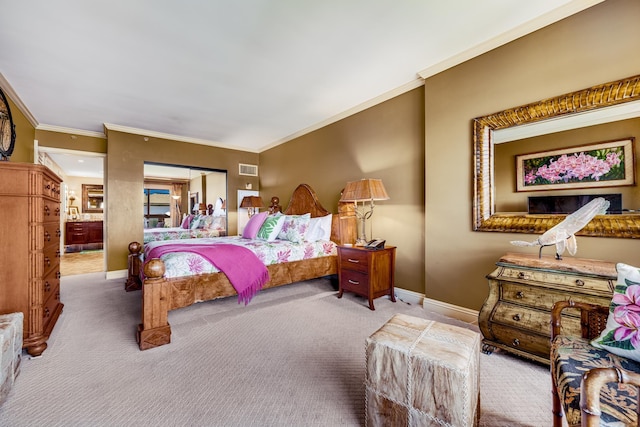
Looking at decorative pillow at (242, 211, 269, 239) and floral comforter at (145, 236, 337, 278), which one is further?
decorative pillow at (242, 211, 269, 239)

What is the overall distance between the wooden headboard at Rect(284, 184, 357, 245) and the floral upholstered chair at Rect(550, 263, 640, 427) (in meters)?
2.63

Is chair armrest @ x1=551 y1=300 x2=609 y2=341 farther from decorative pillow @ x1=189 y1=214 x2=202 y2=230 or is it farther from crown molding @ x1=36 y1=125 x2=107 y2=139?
crown molding @ x1=36 y1=125 x2=107 y2=139

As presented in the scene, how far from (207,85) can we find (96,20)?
1.16 metres

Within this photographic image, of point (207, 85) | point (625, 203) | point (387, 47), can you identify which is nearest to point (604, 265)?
point (625, 203)

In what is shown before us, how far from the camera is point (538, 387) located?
158 cm

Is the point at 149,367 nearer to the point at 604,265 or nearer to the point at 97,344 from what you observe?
the point at 97,344

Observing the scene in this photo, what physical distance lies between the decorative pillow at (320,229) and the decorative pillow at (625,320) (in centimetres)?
297

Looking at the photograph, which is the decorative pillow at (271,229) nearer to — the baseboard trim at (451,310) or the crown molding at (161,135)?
the baseboard trim at (451,310)

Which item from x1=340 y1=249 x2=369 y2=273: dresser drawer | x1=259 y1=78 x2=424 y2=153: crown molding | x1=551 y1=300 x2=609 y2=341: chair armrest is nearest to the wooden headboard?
x1=340 y1=249 x2=369 y2=273: dresser drawer

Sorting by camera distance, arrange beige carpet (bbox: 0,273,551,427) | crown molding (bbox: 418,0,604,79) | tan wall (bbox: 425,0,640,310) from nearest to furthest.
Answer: beige carpet (bbox: 0,273,551,427) → tan wall (bbox: 425,0,640,310) → crown molding (bbox: 418,0,604,79)

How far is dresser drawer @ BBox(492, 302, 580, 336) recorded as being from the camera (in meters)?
1.60

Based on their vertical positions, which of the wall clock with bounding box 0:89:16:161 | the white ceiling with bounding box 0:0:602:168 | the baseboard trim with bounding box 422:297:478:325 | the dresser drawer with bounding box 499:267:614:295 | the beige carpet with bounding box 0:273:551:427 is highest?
the white ceiling with bounding box 0:0:602:168

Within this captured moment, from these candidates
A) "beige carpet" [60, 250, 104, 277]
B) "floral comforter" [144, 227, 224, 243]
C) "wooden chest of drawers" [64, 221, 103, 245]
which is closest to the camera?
"floral comforter" [144, 227, 224, 243]

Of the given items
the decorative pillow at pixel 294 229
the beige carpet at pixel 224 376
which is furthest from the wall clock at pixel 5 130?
the decorative pillow at pixel 294 229
